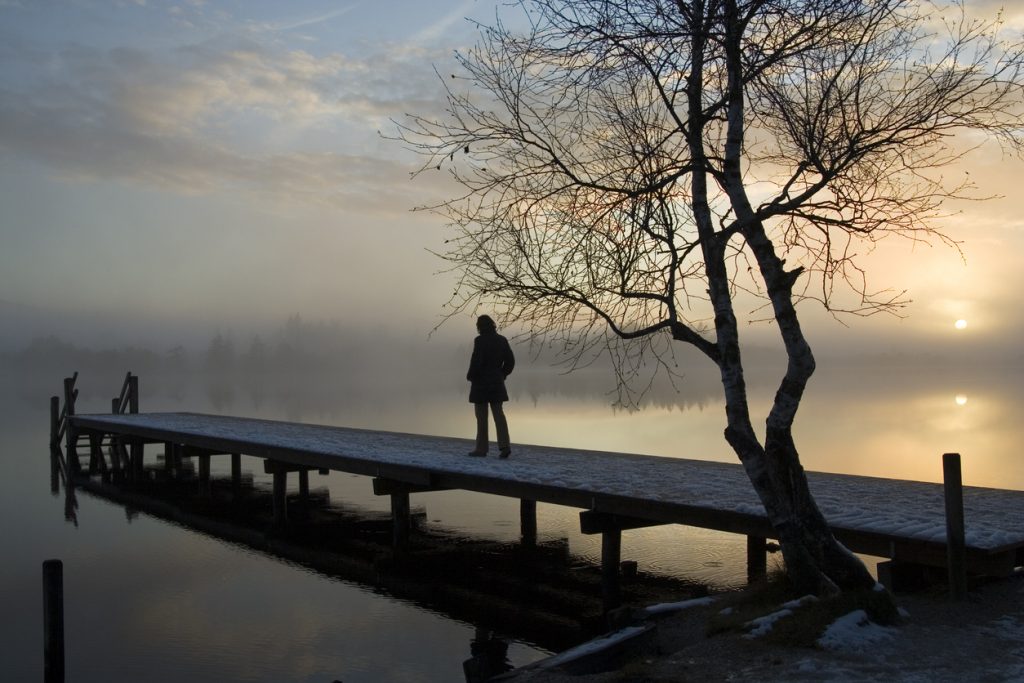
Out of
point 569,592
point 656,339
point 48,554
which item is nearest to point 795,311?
point 656,339

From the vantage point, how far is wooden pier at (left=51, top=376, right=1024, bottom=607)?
27.1ft

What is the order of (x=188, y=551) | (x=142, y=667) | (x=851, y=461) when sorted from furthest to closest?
(x=851, y=461) → (x=188, y=551) → (x=142, y=667)

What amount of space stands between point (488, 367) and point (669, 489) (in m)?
4.02

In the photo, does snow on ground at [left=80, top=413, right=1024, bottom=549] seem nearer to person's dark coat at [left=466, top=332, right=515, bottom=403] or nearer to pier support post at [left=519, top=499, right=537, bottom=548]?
pier support post at [left=519, top=499, right=537, bottom=548]

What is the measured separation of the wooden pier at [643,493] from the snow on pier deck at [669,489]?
2cm

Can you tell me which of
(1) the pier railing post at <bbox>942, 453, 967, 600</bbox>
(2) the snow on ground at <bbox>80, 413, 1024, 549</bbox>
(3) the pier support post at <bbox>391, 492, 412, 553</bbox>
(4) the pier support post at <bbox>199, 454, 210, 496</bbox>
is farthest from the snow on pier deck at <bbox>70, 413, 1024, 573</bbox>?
(4) the pier support post at <bbox>199, 454, 210, 496</bbox>

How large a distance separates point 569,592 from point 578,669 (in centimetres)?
546

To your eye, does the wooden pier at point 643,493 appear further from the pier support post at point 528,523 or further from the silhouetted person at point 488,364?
the silhouetted person at point 488,364

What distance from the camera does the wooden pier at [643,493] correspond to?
27.1ft

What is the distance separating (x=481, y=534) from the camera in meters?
16.8

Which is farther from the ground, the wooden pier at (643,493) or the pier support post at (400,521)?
the wooden pier at (643,493)

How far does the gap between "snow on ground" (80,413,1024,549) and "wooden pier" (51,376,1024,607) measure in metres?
0.02

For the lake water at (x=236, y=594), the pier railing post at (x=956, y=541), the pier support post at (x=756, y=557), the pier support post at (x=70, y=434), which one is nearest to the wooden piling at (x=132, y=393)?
the pier support post at (x=70, y=434)

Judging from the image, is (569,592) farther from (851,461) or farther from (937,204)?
(851,461)
